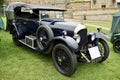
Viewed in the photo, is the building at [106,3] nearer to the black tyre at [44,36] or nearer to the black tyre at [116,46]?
the black tyre at [116,46]

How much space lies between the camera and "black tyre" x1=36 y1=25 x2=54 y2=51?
4.89m

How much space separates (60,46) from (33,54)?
188 centimetres

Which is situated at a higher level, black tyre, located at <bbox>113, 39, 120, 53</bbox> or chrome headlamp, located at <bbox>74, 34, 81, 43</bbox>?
chrome headlamp, located at <bbox>74, 34, 81, 43</bbox>

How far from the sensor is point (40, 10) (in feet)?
18.7

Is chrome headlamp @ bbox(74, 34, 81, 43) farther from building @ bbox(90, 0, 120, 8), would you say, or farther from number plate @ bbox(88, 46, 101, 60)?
building @ bbox(90, 0, 120, 8)

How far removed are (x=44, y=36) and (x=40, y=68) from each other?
1029 mm

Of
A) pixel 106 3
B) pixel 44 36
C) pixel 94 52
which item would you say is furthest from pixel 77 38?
pixel 106 3

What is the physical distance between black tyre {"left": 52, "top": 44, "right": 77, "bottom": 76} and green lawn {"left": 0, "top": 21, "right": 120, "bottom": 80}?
6.4 inches

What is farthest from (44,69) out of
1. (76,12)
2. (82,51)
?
(76,12)

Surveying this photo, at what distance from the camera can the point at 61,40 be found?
446 cm

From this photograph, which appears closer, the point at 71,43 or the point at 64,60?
the point at 71,43

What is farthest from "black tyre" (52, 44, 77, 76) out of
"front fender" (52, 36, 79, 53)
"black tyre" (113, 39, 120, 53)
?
"black tyre" (113, 39, 120, 53)

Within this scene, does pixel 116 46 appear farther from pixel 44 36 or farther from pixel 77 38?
pixel 44 36

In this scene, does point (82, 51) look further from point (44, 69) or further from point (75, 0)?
point (75, 0)
